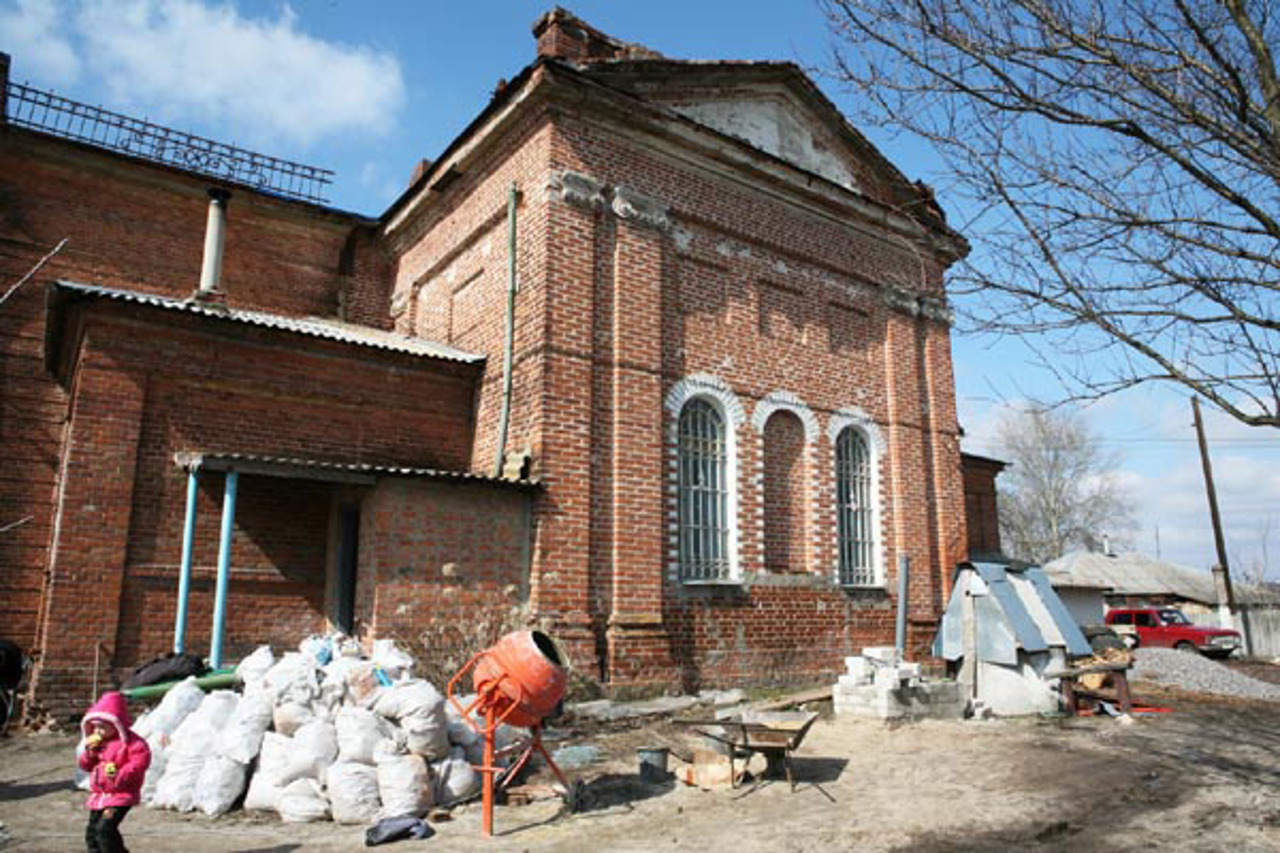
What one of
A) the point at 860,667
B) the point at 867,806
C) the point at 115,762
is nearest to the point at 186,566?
the point at 115,762

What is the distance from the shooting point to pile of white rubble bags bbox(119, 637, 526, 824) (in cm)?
579

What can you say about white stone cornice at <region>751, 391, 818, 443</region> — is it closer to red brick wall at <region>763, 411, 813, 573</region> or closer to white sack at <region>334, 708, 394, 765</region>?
red brick wall at <region>763, 411, 813, 573</region>

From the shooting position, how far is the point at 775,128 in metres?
12.8

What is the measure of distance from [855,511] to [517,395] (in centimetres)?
544

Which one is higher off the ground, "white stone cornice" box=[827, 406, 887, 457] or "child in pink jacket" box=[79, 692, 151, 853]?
"white stone cornice" box=[827, 406, 887, 457]

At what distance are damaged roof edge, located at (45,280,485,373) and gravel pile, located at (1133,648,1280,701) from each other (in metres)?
12.6

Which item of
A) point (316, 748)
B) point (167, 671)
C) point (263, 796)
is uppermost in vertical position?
point (167, 671)

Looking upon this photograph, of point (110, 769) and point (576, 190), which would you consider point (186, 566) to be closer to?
point (110, 769)

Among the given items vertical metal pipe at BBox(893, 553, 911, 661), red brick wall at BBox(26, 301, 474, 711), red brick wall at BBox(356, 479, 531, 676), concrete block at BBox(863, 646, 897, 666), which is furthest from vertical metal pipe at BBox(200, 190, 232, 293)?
vertical metal pipe at BBox(893, 553, 911, 661)

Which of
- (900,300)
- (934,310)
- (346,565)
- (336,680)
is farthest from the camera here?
(934,310)

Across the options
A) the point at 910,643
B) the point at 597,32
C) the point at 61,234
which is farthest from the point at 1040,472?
the point at 61,234

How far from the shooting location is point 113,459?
891 centimetres

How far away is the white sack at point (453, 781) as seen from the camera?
6027 millimetres

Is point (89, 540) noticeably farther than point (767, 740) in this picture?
Yes
